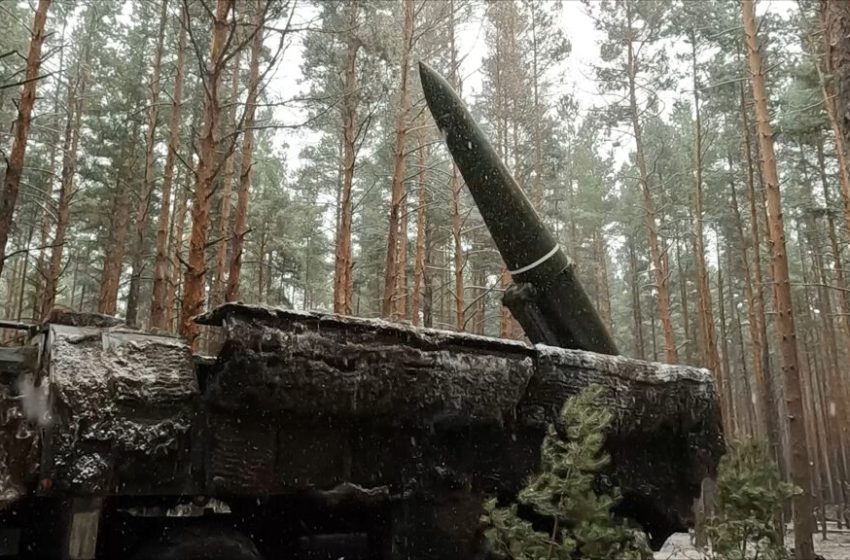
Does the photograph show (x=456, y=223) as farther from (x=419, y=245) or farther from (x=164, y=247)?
(x=164, y=247)

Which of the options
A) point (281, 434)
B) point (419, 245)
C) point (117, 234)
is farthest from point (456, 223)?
point (281, 434)

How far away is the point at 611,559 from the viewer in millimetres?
3320

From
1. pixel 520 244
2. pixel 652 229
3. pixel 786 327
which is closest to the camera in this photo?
pixel 520 244

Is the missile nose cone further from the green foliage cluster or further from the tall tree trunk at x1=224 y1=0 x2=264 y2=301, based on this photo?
the green foliage cluster

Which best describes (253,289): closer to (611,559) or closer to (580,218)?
(580,218)

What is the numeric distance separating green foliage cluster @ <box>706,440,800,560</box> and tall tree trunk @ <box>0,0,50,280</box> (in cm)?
716

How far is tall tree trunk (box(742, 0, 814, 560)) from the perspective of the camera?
26.9 feet

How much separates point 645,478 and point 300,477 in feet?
9.42

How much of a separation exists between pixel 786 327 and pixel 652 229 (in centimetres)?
587

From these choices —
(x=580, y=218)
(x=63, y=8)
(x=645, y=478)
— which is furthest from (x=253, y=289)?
(x=645, y=478)

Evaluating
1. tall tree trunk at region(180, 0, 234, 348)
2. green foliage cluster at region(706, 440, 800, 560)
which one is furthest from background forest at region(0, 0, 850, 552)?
green foliage cluster at region(706, 440, 800, 560)

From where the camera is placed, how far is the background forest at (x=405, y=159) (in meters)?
11.4

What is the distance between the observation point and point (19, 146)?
26.3 ft

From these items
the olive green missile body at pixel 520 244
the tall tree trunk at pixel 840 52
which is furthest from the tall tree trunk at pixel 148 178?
the tall tree trunk at pixel 840 52
